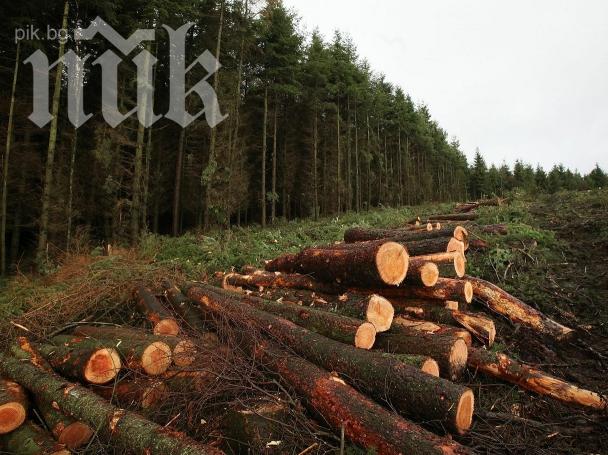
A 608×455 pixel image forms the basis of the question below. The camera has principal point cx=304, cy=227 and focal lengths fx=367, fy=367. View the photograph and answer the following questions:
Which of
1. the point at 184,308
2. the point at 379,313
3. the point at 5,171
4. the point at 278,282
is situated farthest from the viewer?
the point at 5,171

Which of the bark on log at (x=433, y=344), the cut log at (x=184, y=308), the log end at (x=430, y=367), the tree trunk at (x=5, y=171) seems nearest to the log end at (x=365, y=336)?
the bark on log at (x=433, y=344)

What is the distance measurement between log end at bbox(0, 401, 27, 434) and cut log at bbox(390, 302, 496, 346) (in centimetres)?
497

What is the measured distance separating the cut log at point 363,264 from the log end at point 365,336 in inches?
38.2

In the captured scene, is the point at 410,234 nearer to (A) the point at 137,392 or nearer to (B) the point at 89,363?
(A) the point at 137,392

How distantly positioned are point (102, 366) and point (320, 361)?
2497 mm

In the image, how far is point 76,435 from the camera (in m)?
3.68

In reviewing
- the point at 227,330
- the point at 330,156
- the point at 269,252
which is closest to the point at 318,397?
the point at 227,330

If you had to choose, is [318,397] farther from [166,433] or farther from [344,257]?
[344,257]

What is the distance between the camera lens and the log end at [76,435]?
363cm

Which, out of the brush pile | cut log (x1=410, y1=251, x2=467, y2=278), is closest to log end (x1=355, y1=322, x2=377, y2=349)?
the brush pile

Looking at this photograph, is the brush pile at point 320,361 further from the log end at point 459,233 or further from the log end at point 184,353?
the log end at point 459,233

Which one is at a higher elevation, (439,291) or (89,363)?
(439,291)

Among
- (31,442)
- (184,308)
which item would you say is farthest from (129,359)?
(184,308)

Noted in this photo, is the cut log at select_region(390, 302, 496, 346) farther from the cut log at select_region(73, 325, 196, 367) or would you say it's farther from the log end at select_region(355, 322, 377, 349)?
the cut log at select_region(73, 325, 196, 367)
